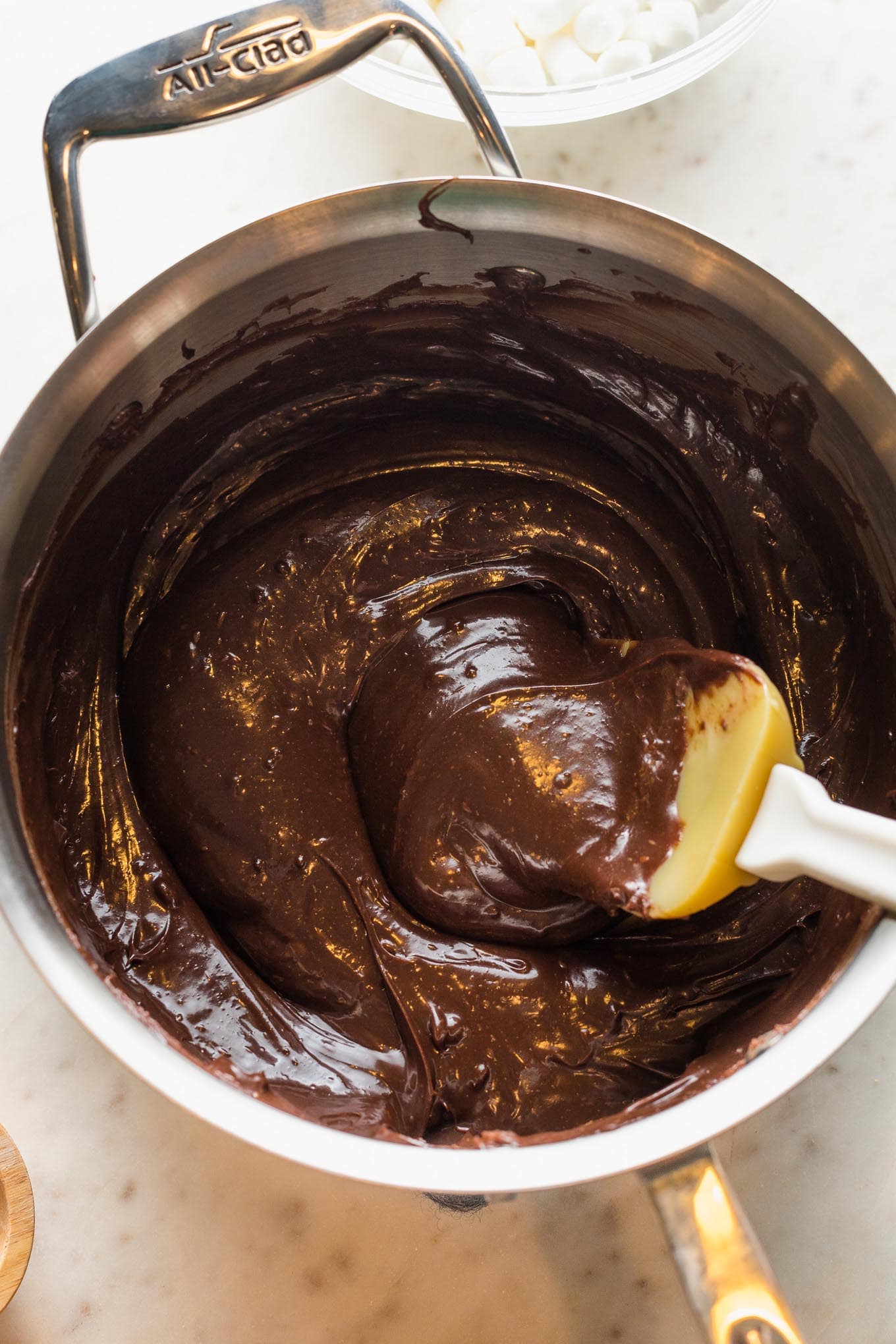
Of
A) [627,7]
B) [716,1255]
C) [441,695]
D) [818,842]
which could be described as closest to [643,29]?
[627,7]

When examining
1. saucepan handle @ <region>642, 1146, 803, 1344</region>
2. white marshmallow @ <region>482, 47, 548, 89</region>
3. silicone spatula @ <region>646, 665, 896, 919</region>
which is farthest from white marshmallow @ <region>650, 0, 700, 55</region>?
saucepan handle @ <region>642, 1146, 803, 1344</region>

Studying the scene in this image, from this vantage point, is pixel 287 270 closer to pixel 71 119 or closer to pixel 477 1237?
pixel 71 119

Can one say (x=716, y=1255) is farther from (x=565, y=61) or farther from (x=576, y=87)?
(x=565, y=61)

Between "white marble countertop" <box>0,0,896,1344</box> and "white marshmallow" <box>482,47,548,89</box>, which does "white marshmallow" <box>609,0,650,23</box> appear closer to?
"white marshmallow" <box>482,47,548,89</box>

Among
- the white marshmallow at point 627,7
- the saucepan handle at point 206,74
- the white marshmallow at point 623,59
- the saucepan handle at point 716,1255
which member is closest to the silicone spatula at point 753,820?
the saucepan handle at point 716,1255

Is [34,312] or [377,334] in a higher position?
[34,312]

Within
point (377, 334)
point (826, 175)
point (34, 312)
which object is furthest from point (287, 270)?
point (826, 175)

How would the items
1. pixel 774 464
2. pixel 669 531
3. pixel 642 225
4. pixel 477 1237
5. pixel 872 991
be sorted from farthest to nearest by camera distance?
pixel 669 531 → pixel 477 1237 → pixel 774 464 → pixel 642 225 → pixel 872 991
